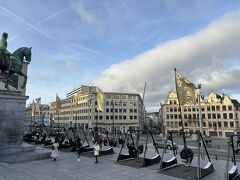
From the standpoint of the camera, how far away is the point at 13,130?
21.2 metres

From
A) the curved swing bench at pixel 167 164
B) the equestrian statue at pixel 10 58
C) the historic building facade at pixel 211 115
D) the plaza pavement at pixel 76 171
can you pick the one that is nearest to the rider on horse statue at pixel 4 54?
the equestrian statue at pixel 10 58

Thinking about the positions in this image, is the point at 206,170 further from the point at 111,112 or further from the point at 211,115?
the point at 111,112

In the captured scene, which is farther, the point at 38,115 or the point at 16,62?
the point at 38,115

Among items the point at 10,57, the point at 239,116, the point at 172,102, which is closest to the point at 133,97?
the point at 172,102

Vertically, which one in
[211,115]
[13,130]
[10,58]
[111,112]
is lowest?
[13,130]

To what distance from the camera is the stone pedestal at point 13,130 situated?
20.0 m

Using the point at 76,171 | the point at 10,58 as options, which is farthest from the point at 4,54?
the point at 76,171

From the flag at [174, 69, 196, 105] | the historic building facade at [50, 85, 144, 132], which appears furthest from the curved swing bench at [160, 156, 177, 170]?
the historic building facade at [50, 85, 144, 132]

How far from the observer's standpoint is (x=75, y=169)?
17516 millimetres

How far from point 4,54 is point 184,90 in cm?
1665

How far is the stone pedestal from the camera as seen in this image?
20.0 metres

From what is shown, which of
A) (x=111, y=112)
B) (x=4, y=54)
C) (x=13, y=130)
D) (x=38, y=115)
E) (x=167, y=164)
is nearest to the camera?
(x=167, y=164)

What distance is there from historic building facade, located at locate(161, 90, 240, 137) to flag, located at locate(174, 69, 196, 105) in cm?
7087

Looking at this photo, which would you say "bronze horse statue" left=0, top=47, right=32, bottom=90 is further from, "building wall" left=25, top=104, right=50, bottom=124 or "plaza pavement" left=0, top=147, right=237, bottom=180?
"building wall" left=25, top=104, right=50, bottom=124
